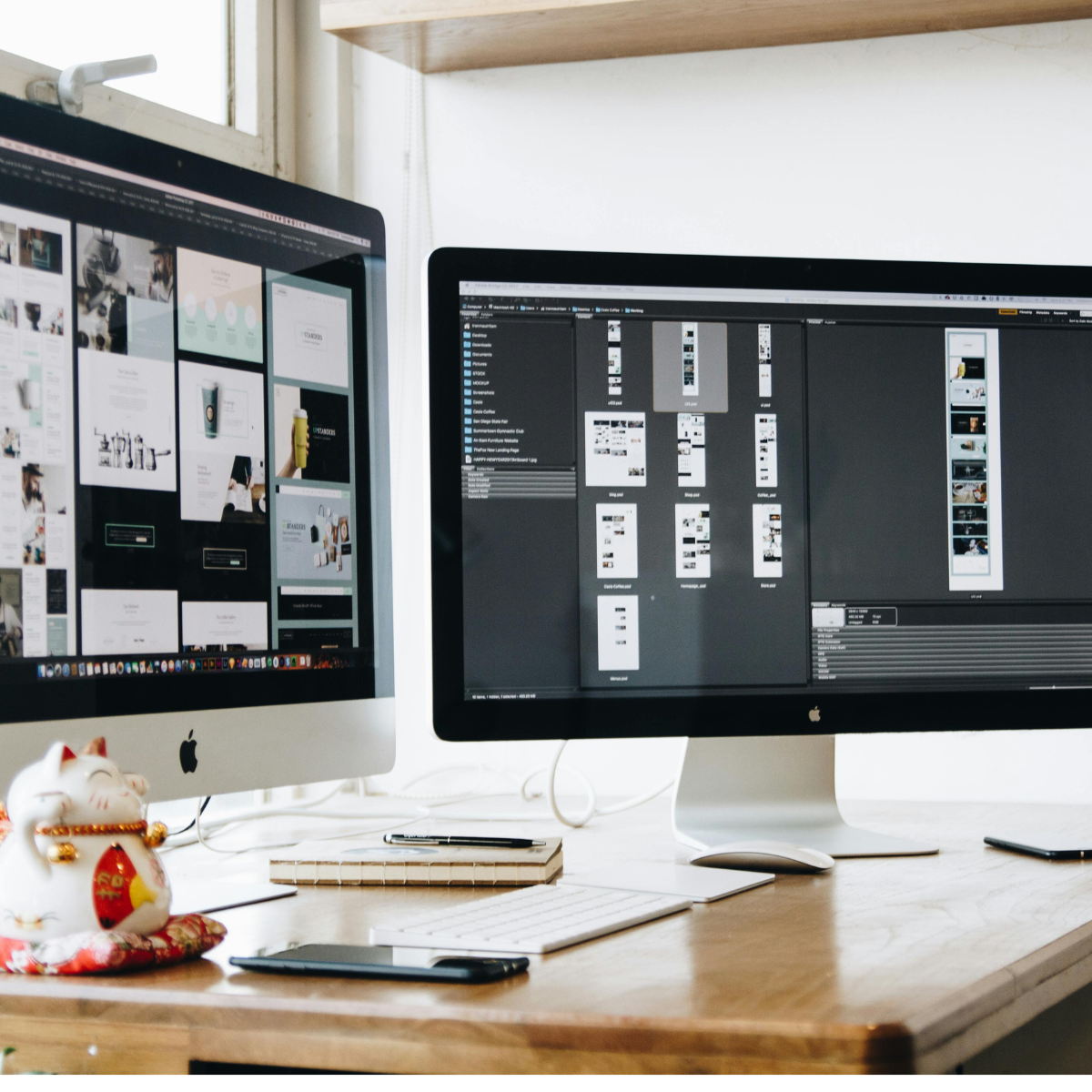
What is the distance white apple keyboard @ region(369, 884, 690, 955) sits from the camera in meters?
0.68

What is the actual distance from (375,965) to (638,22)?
4.14 feet

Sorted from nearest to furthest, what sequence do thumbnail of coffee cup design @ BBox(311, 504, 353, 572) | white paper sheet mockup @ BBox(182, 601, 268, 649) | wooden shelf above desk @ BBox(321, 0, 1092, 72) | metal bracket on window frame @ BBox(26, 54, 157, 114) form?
→ white paper sheet mockup @ BBox(182, 601, 268, 649)
thumbnail of coffee cup design @ BBox(311, 504, 353, 572)
metal bracket on window frame @ BBox(26, 54, 157, 114)
wooden shelf above desk @ BBox(321, 0, 1092, 72)

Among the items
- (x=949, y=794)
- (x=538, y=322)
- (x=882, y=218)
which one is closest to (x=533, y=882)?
(x=538, y=322)

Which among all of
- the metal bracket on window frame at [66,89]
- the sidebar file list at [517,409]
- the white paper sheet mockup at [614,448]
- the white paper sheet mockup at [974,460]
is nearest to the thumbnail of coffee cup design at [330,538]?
the sidebar file list at [517,409]

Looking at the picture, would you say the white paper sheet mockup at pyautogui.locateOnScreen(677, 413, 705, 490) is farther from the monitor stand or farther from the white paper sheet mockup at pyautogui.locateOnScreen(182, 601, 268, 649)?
the white paper sheet mockup at pyautogui.locateOnScreen(182, 601, 268, 649)

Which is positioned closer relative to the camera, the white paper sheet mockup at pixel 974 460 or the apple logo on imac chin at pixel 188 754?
the apple logo on imac chin at pixel 188 754

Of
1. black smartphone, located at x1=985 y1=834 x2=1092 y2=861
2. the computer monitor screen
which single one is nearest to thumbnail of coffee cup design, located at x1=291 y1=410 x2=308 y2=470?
the computer monitor screen

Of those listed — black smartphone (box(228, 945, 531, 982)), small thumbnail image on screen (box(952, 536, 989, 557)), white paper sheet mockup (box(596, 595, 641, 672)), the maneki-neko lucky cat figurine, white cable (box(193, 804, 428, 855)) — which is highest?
small thumbnail image on screen (box(952, 536, 989, 557))

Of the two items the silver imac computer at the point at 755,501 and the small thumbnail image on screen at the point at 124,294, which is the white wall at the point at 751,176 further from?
the small thumbnail image on screen at the point at 124,294

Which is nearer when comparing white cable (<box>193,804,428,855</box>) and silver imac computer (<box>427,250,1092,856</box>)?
silver imac computer (<box>427,250,1092,856</box>)

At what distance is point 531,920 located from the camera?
73cm

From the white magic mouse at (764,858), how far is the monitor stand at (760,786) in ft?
0.32

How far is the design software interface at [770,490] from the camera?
103 cm

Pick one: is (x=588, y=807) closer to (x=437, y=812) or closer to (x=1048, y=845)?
(x=437, y=812)
